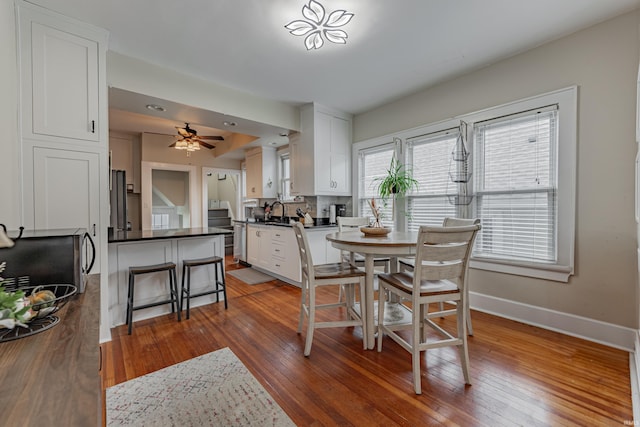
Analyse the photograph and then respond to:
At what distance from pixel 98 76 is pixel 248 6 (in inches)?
56.7

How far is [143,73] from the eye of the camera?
2.99m

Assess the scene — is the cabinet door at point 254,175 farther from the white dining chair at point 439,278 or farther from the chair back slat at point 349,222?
the white dining chair at point 439,278

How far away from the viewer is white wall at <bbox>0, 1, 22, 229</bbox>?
184 cm

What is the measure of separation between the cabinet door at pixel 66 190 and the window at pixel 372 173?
11.1 ft

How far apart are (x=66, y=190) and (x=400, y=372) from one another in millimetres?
2983

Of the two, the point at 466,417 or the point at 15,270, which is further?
the point at 466,417

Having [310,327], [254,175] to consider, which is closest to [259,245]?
[254,175]

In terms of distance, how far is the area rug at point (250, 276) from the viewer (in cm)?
443

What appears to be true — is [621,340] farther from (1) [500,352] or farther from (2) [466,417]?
(2) [466,417]

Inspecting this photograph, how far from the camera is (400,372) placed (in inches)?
77.7

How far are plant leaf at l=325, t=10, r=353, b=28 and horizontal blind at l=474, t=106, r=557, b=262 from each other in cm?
190

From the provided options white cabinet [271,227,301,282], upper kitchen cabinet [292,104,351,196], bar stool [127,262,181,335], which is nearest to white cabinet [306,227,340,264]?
white cabinet [271,227,301,282]

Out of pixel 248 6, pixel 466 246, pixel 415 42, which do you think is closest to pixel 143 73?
pixel 248 6

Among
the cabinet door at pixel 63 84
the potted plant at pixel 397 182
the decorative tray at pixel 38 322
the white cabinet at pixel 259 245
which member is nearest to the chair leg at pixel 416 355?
the decorative tray at pixel 38 322
